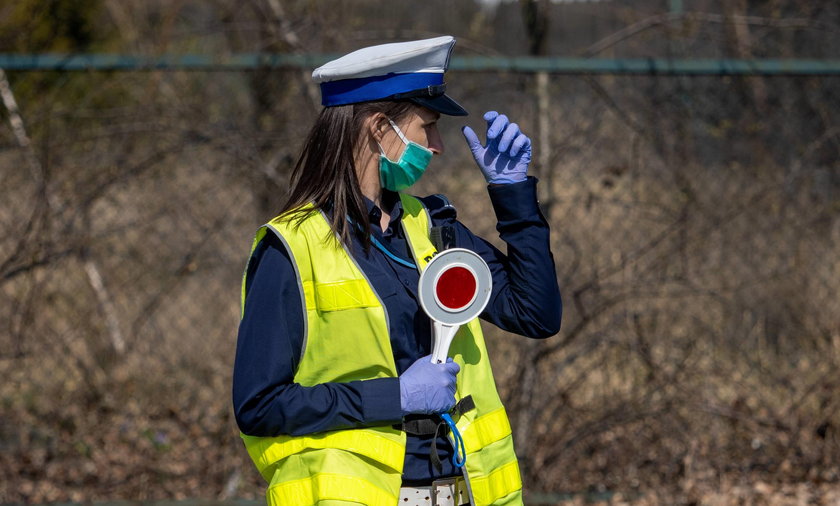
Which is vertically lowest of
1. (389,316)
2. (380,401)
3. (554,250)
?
(380,401)

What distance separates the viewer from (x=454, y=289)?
2.16 meters

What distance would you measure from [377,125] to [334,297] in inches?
16.6

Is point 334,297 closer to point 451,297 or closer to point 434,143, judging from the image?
point 451,297

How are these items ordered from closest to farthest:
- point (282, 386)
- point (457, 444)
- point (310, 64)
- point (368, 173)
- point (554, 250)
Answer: point (282, 386) → point (457, 444) → point (368, 173) → point (310, 64) → point (554, 250)

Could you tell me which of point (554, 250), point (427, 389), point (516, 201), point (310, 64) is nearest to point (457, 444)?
point (427, 389)

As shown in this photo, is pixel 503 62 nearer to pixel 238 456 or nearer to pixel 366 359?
pixel 238 456

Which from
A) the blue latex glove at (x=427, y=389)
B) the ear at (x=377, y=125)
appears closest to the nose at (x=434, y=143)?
the ear at (x=377, y=125)

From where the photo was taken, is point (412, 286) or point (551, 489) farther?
point (551, 489)

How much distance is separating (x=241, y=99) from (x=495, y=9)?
4.61ft

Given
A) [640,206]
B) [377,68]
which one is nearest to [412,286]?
[377,68]

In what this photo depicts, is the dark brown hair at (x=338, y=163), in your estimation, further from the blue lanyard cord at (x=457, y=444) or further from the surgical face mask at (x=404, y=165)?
the blue lanyard cord at (x=457, y=444)

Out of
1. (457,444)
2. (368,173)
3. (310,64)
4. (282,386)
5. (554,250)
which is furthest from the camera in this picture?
(554,250)

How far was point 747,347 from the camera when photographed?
491 cm

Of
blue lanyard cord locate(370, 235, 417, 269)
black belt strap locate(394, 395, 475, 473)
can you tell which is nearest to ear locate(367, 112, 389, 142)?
blue lanyard cord locate(370, 235, 417, 269)
